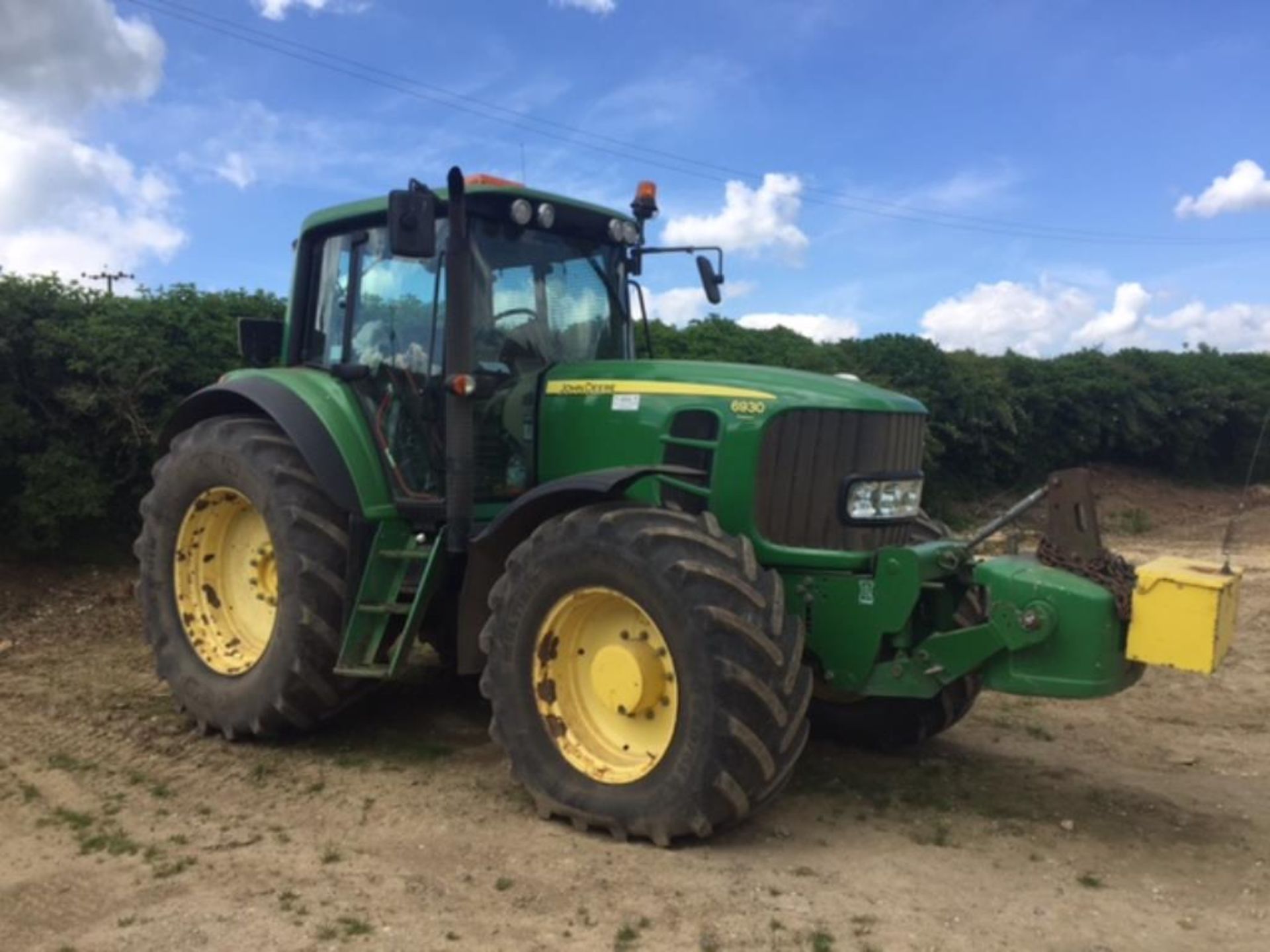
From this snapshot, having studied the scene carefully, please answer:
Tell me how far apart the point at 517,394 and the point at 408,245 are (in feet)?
3.16

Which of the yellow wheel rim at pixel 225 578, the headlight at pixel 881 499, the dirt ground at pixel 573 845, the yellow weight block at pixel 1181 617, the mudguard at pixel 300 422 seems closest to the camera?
the dirt ground at pixel 573 845

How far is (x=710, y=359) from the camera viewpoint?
486 inches

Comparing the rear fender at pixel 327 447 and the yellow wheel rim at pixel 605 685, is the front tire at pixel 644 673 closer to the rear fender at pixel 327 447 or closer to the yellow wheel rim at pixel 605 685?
the yellow wheel rim at pixel 605 685

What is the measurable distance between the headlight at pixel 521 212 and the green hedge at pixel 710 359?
466cm

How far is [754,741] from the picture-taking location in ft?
13.6

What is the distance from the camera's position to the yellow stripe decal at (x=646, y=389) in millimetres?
4828

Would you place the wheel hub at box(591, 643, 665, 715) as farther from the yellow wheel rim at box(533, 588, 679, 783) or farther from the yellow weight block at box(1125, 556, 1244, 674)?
the yellow weight block at box(1125, 556, 1244, 674)

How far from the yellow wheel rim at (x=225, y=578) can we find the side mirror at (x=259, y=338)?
3.44ft

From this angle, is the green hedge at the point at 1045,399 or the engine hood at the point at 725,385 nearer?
the engine hood at the point at 725,385

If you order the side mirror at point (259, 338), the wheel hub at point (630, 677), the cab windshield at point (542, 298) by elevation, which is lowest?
the wheel hub at point (630, 677)

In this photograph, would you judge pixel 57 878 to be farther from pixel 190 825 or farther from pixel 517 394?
pixel 517 394

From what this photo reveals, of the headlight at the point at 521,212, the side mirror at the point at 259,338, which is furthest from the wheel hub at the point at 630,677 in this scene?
the side mirror at the point at 259,338

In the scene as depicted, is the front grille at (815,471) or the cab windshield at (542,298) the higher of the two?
the cab windshield at (542,298)

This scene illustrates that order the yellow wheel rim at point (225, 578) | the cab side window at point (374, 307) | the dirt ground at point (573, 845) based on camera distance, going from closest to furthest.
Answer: the dirt ground at point (573, 845), the cab side window at point (374, 307), the yellow wheel rim at point (225, 578)
